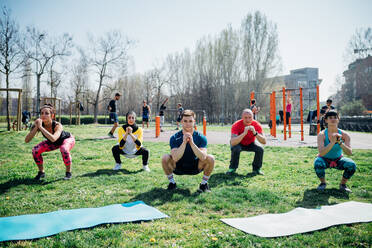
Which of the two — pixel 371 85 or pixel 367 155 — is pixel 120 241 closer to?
pixel 367 155

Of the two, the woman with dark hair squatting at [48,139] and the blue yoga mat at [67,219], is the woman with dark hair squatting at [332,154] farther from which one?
the woman with dark hair squatting at [48,139]

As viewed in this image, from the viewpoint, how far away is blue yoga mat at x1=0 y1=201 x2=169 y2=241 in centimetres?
263

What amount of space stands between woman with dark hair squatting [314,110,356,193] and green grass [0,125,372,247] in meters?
0.30

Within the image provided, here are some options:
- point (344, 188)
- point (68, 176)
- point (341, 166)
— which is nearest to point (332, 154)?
point (341, 166)

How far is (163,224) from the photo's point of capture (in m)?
2.92

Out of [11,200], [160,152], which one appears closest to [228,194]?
[11,200]

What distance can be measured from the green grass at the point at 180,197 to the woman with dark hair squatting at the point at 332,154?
0.30 m

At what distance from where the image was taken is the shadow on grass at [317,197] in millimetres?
3711

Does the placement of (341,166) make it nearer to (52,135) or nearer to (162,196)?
(162,196)

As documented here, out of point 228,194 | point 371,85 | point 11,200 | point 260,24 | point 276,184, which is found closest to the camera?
point 11,200

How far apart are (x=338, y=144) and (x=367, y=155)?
14.8 feet

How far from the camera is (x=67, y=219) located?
299cm

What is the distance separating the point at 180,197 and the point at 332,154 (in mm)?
2765

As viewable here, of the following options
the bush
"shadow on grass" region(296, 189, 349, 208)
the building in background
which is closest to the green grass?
"shadow on grass" region(296, 189, 349, 208)
